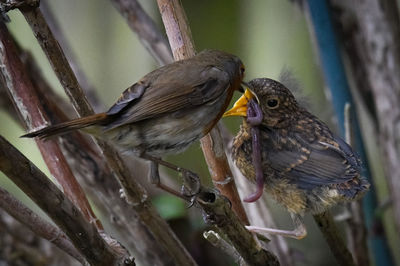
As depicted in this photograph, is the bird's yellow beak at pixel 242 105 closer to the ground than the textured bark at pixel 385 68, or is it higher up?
higher up

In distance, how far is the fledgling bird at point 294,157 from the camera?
280 cm

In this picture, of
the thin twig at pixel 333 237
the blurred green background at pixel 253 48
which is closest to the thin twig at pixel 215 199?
the thin twig at pixel 333 237

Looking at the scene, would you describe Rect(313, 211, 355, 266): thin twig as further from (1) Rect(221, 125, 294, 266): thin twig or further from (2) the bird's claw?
(2) the bird's claw

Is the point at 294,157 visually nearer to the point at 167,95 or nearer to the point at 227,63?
the point at 227,63

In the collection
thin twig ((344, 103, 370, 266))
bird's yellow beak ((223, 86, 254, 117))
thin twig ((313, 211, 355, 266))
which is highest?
bird's yellow beak ((223, 86, 254, 117))

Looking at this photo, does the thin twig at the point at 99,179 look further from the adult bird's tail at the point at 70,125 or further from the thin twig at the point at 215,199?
the adult bird's tail at the point at 70,125

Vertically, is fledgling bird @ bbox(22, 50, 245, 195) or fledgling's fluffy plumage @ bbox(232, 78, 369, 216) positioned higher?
fledgling bird @ bbox(22, 50, 245, 195)

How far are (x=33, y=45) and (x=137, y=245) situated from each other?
7.10 feet

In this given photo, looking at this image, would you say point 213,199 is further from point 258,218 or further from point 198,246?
point 198,246

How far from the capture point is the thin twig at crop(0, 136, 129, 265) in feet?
6.56

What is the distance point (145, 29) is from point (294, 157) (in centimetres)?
120

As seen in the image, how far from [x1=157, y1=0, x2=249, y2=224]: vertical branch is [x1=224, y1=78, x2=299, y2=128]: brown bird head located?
12.3 inches

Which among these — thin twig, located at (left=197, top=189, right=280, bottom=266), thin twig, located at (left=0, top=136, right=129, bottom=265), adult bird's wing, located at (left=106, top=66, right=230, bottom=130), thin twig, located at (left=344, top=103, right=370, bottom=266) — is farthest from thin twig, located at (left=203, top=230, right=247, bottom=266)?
thin twig, located at (left=344, top=103, right=370, bottom=266)

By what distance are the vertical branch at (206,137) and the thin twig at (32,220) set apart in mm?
723
